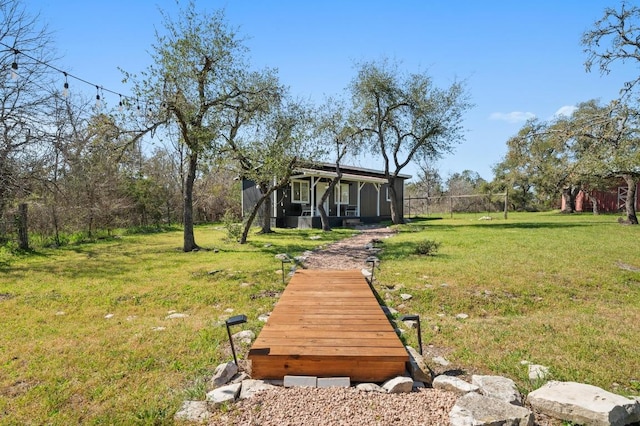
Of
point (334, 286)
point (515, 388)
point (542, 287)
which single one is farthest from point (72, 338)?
point (542, 287)

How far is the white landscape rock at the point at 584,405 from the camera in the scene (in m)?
2.22

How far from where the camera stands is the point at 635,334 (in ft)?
13.4

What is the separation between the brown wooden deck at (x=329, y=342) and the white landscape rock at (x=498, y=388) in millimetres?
610

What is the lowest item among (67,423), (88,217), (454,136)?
(67,423)

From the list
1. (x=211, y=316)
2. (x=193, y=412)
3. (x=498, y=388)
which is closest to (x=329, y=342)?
(x=193, y=412)

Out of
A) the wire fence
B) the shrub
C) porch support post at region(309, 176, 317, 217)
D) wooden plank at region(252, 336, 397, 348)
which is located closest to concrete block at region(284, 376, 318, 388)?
wooden plank at region(252, 336, 397, 348)

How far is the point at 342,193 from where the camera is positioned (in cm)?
1942

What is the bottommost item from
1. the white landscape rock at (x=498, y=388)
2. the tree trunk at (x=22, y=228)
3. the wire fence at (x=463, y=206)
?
the white landscape rock at (x=498, y=388)

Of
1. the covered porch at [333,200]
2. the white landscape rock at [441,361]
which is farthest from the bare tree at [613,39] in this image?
the covered porch at [333,200]

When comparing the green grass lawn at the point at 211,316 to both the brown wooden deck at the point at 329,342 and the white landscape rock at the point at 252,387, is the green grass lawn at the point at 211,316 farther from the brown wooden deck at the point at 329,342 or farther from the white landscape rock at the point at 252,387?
the brown wooden deck at the point at 329,342

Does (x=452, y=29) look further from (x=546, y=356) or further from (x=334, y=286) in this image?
(x=546, y=356)

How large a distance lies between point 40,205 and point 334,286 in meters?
10.2

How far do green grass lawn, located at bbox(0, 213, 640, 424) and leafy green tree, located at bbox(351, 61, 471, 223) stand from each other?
8899 millimetres

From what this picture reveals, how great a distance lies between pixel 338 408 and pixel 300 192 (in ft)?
52.5
